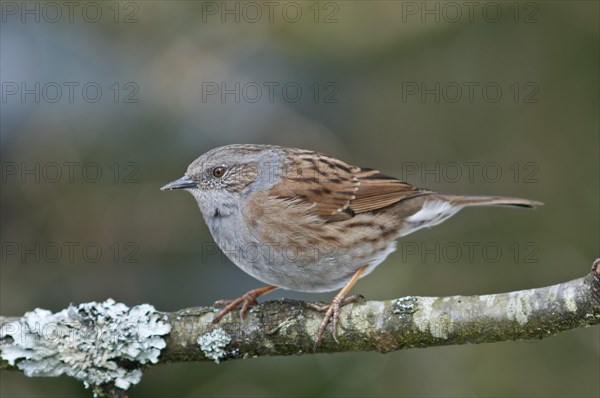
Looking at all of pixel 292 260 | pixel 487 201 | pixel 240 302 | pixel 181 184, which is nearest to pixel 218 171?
pixel 181 184

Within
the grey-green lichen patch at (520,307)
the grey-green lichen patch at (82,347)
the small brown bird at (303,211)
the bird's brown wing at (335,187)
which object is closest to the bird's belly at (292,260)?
the small brown bird at (303,211)

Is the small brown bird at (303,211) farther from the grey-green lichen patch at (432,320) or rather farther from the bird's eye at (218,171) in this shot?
the grey-green lichen patch at (432,320)

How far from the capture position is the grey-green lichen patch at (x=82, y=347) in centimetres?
434

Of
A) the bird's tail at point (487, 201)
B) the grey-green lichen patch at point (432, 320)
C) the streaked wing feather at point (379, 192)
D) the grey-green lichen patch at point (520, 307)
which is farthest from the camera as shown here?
the streaked wing feather at point (379, 192)

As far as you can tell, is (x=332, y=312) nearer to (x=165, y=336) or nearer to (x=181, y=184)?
(x=165, y=336)

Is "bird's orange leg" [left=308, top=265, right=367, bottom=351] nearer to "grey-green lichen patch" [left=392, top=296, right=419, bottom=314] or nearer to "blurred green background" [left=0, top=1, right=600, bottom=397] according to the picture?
"grey-green lichen patch" [left=392, top=296, right=419, bottom=314]

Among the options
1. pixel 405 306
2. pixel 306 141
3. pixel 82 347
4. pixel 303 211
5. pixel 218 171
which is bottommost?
pixel 82 347

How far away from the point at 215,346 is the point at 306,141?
111 inches

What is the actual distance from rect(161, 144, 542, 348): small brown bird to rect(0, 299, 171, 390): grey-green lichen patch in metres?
0.61

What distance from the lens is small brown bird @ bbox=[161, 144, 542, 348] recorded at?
506cm

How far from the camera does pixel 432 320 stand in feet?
13.0

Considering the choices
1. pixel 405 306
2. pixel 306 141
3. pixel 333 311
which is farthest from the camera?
pixel 306 141

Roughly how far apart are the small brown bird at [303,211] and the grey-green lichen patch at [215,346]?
1.02 ft

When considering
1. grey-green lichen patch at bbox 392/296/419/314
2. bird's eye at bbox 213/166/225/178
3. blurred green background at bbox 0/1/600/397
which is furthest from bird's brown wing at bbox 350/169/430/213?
grey-green lichen patch at bbox 392/296/419/314
